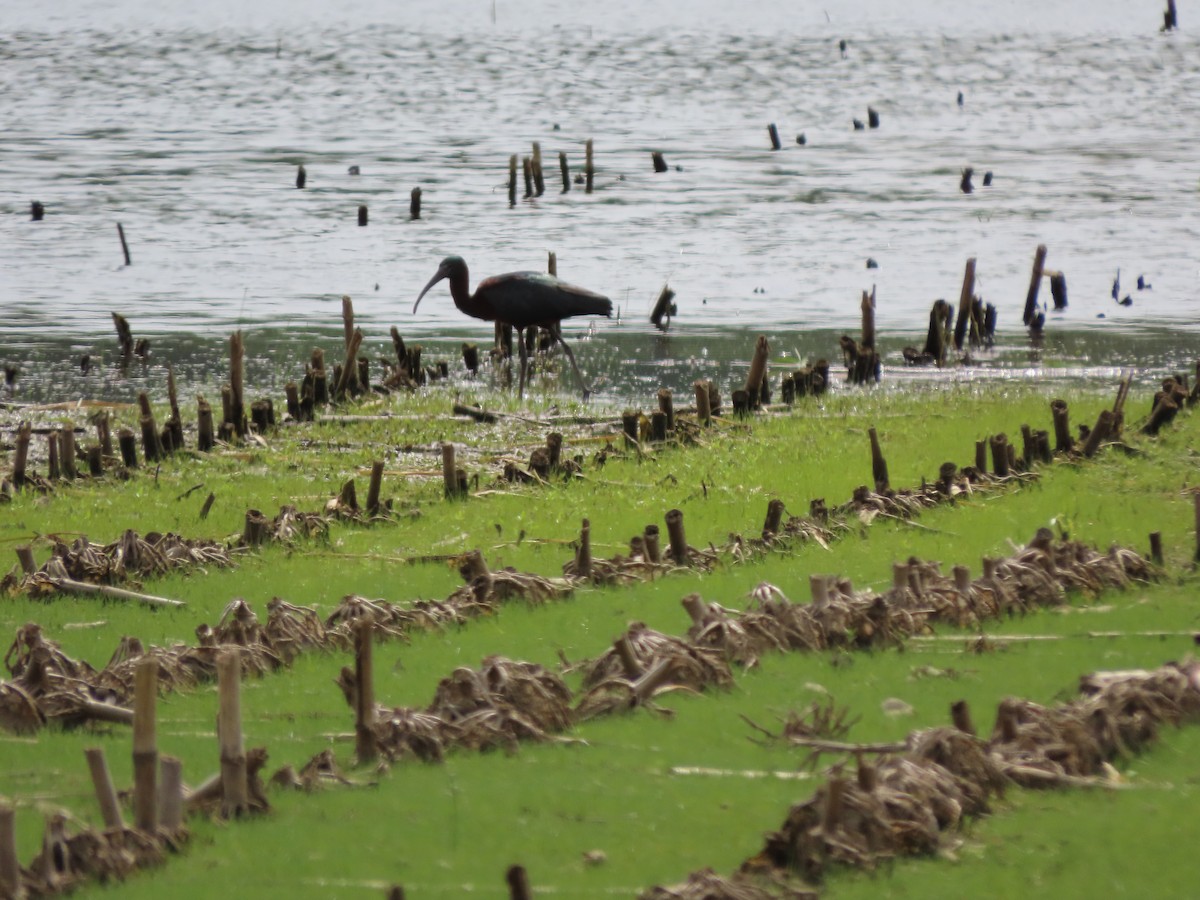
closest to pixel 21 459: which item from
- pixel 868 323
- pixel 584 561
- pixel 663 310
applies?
pixel 584 561

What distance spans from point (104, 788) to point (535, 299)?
49.9 feet

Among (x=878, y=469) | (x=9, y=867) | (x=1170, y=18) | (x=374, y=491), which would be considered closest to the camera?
(x=9, y=867)

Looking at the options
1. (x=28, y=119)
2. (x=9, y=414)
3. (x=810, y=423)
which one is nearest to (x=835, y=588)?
(x=810, y=423)

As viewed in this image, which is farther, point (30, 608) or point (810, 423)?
point (810, 423)

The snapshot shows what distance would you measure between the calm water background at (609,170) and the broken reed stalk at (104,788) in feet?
50.7

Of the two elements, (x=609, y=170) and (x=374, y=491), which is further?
(x=609, y=170)

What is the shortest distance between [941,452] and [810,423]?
2125 mm

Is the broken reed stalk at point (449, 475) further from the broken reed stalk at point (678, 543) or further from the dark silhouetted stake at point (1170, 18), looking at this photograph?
the dark silhouetted stake at point (1170, 18)

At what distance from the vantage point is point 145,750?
20.7 feet

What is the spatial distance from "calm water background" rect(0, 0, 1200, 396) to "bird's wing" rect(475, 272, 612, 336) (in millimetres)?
1627

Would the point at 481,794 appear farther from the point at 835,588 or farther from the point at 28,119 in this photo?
the point at 28,119

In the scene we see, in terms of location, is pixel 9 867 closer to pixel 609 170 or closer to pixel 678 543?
pixel 678 543

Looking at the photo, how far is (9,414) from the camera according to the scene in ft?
63.3

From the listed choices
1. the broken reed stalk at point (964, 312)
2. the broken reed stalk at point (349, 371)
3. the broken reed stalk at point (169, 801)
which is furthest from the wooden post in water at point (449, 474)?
the broken reed stalk at point (964, 312)
